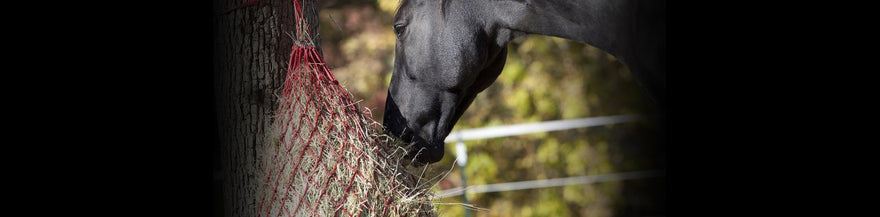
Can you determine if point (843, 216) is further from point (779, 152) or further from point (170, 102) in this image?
point (170, 102)

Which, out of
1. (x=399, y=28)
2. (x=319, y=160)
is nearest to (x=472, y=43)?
(x=399, y=28)

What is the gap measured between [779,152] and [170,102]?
76 centimetres

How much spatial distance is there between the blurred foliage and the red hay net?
2744 millimetres

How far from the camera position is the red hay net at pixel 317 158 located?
53.4 inches

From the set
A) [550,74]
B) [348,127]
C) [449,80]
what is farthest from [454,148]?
[348,127]

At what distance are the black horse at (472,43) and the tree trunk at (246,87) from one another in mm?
474

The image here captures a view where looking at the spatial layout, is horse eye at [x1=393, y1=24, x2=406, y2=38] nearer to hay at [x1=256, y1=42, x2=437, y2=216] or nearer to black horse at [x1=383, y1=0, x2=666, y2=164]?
black horse at [x1=383, y1=0, x2=666, y2=164]

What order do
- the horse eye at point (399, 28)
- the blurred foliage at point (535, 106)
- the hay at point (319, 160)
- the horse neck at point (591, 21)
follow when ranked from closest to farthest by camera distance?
the hay at point (319, 160)
the horse neck at point (591, 21)
the horse eye at point (399, 28)
the blurred foliage at point (535, 106)

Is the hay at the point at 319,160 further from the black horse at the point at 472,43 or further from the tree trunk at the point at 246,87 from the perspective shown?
the black horse at the point at 472,43

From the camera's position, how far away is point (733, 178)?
0.97m

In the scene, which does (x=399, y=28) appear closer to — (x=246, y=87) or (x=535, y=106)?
(x=246, y=87)

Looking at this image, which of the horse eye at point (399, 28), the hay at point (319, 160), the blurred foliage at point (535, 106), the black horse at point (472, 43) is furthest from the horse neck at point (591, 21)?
the blurred foliage at point (535, 106)

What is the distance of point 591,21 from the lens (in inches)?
70.2

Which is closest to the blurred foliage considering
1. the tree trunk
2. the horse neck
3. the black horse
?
the black horse
